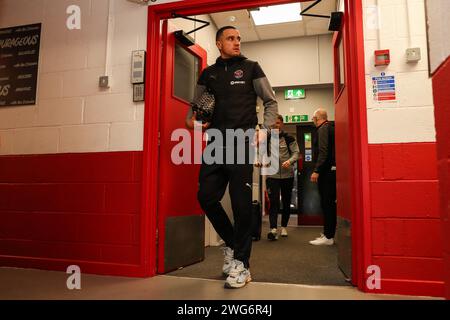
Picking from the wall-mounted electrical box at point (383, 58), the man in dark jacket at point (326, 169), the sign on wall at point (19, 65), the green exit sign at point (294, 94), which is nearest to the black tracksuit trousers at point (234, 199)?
the wall-mounted electrical box at point (383, 58)

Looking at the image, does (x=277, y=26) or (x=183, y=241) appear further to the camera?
(x=277, y=26)

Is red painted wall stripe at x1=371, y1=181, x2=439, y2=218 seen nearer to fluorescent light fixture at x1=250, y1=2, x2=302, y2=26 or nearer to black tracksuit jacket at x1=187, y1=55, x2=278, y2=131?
black tracksuit jacket at x1=187, y1=55, x2=278, y2=131

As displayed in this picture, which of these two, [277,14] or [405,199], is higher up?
[277,14]

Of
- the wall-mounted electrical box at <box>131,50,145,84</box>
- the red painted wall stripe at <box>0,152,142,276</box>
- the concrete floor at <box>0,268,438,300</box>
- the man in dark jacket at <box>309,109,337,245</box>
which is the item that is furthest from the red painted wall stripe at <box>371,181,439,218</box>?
the wall-mounted electrical box at <box>131,50,145,84</box>

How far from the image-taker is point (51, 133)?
2693 millimetres

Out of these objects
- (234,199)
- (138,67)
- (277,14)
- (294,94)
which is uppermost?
(277,14)

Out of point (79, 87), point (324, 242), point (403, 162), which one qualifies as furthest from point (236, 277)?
point (324, 242)

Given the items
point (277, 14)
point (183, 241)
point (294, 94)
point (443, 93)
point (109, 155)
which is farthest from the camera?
point (294, 94)

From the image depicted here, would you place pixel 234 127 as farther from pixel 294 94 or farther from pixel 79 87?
pixel 294 94

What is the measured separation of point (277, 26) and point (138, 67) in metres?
3.09

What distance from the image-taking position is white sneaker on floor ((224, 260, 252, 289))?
2.01m

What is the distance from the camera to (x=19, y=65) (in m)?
2.83

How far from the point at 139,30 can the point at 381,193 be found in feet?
6.72

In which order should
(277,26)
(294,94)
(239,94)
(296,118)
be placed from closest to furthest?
1. (239,94)
2. (277,26)
3. (294,94)
4. (296,118)
